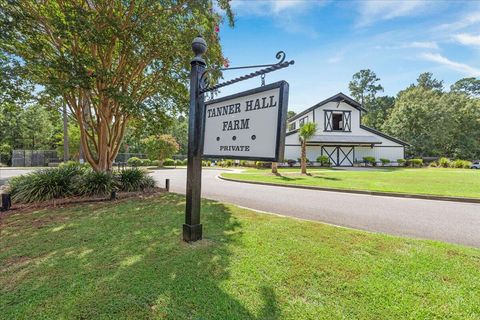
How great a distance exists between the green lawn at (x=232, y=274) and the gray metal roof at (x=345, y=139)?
2312 centimetres

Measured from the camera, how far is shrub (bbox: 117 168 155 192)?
8289mm

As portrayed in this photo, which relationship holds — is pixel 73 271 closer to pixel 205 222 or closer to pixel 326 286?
pixel 205 222

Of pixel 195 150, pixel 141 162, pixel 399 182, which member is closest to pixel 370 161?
pixel 399 182

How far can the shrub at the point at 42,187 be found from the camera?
6.56 metres

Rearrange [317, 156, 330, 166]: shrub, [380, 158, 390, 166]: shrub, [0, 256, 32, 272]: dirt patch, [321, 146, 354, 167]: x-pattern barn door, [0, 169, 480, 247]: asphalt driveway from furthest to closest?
[380, 158, 390, 166]: shrub < [321, 146, 354, 167]: x-pattern barn door < [317, 156, 330, 166]: shrub < [0, 169, 480, 247]: asphalt driveway < [0, 256, 32, 272]: dirt patch

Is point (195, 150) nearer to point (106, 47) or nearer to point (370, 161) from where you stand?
point (106, 47)

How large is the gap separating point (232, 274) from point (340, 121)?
28443 mm

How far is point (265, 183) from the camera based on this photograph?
11.7 meters

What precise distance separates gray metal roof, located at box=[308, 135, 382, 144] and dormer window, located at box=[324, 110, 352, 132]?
112 centimetres

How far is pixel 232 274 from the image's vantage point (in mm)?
2666

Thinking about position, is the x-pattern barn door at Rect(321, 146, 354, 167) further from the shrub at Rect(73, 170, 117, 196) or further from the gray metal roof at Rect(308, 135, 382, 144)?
the shrub at Rect(73, 170, 117, 196)

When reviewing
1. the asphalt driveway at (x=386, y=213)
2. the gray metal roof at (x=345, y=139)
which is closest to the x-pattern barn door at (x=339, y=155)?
the gray metal roof at (x=345, y=139)

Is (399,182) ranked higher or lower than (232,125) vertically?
lower

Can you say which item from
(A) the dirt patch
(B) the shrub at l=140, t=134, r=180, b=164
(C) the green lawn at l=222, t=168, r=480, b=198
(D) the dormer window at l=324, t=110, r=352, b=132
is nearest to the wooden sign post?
(A) the dirt patch
